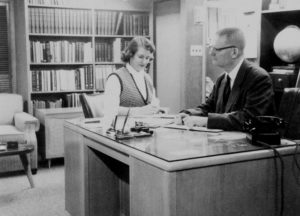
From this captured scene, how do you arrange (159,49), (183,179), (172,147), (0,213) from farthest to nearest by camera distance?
1. (159,49)
2. (0,213)
3. (172,147)
4. (183,179)

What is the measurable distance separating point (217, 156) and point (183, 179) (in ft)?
0.71

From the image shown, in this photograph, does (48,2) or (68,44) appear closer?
(48,2)

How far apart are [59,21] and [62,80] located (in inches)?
30.1

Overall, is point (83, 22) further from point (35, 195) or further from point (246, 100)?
point (246, 100)

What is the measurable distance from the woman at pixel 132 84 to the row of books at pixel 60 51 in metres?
2.31

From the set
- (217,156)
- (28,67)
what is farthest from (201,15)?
(217,156)

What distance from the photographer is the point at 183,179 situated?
1782 mm

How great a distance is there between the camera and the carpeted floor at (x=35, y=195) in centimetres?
354

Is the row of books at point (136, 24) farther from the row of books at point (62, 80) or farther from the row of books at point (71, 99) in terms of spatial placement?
the row of books at point (71, 99)

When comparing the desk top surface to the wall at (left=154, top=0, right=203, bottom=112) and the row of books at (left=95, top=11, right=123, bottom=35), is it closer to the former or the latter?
the wall at (left=154, top=0, right=203, bottom=112)

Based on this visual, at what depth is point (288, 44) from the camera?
3.66 meters

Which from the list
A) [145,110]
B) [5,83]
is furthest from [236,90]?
[5,83]

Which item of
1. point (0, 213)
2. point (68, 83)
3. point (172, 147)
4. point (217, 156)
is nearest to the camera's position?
point (217, 156)

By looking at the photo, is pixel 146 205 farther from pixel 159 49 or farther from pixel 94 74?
pixel 159 49
